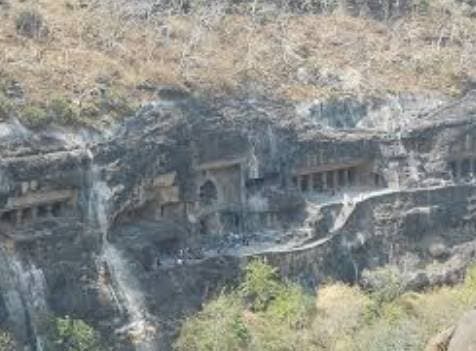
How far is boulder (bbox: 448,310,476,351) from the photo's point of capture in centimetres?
1644

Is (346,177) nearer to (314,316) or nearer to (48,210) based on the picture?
(314,316)

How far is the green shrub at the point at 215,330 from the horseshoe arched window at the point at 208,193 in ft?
20.0

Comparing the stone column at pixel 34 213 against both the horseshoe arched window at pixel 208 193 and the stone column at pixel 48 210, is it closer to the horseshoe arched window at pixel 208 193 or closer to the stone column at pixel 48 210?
the stone column at pixel 48 210

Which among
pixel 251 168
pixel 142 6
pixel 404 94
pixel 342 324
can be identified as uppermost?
pixel 142 6

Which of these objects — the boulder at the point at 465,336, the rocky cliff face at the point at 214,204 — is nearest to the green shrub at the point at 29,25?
the rocky cliff face at the point at 214,204

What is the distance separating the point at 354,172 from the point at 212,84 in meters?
7.68

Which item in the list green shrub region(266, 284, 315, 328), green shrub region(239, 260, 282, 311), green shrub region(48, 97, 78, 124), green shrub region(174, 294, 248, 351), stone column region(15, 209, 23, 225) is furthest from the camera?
green shrub region(239, 260, 282, 311)

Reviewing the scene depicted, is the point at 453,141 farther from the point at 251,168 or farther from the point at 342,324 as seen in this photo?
the point at 342,324

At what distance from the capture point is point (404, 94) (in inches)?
1843

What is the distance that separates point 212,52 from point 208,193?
7161 mm

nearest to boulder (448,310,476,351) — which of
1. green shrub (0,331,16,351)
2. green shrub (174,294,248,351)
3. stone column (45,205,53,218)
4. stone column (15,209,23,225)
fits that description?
green shrub (0,331,16,351)

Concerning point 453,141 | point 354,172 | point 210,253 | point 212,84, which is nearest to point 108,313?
point 210,253

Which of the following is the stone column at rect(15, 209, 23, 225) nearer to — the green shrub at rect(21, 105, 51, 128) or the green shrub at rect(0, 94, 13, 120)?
the green shrub at rect(21, 105, 51, 128)

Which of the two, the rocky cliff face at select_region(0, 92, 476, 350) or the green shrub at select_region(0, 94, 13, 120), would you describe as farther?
the green shrub at select_region(0, 94, 13, 120)
